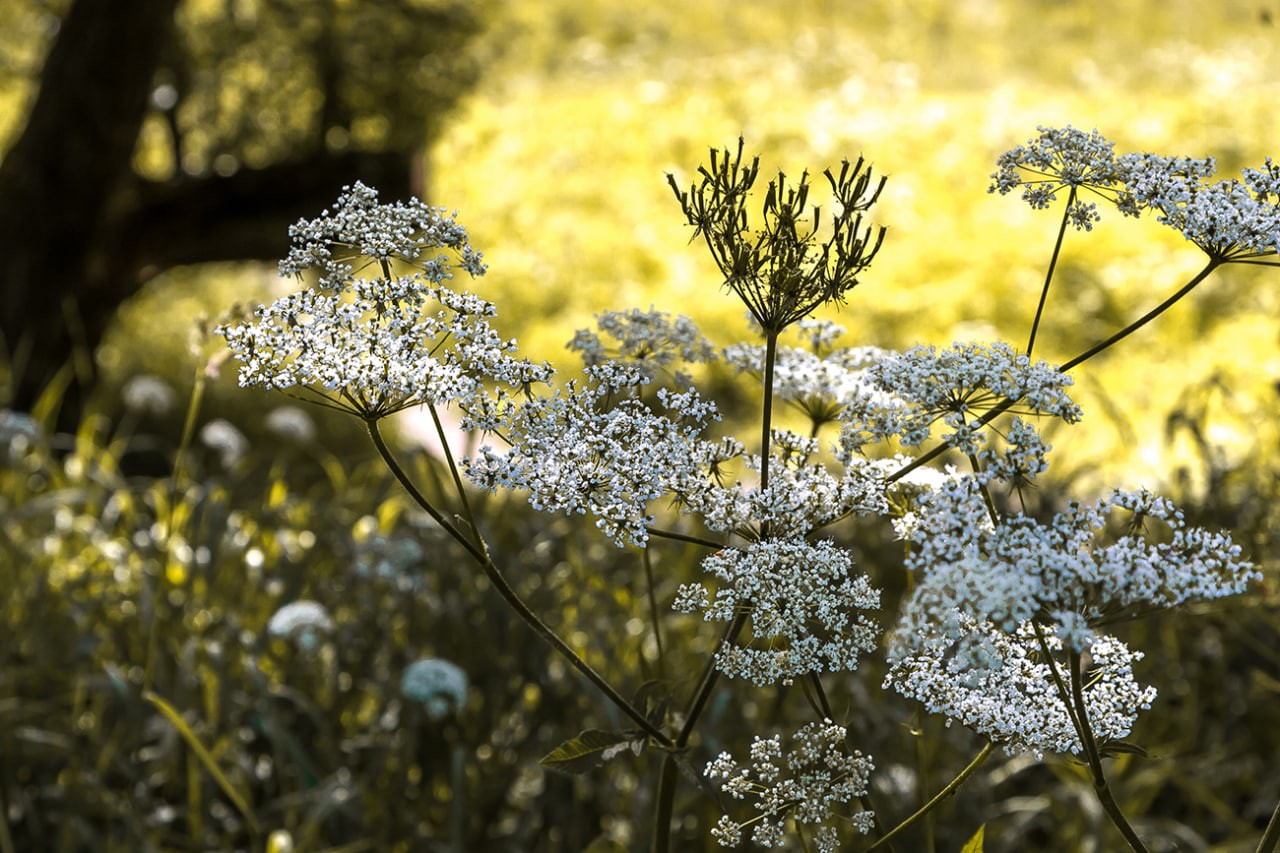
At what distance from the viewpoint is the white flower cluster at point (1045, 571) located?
2.43 feet

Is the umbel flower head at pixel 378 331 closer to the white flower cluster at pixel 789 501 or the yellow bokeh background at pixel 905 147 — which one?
the white flower cluster at pixel 789 501

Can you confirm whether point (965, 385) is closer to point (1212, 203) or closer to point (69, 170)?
point (1212, 203)

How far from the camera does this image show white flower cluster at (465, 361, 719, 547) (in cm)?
92

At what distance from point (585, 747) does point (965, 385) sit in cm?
42

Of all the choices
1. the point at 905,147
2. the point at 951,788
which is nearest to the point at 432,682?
the point at 951,788

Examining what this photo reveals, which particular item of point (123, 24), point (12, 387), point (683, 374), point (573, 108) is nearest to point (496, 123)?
point (573, 108)

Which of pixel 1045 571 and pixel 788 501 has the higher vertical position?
pixel 788 501

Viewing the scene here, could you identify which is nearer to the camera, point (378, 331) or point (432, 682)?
point (378, 331)

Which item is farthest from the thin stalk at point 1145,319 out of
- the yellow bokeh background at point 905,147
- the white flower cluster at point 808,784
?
the yellow bokeh background at point 905,147

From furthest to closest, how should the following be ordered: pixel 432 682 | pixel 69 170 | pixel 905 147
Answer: pixel 905 147 → pixel 69 170 → pixel 432 682

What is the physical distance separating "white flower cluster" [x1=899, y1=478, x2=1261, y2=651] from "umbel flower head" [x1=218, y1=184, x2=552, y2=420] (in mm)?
340

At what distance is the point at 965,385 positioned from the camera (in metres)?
Result: 0.90

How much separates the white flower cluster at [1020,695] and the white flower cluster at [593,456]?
219 millimetres

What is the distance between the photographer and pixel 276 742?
2188 millimetres
